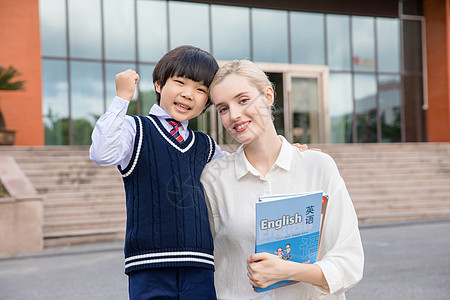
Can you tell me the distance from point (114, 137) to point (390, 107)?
70.8 ft

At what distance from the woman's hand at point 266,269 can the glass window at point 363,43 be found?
2073 centimetres

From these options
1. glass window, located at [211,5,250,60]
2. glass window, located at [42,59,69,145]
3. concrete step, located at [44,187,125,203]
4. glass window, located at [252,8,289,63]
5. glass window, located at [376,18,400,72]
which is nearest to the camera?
concrete step, located at [44,187,125,203]

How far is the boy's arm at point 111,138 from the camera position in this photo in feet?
5.22

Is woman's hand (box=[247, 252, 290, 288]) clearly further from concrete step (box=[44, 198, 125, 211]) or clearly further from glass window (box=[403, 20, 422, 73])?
Answer: glass window (box=[403, 20, 422, 73])

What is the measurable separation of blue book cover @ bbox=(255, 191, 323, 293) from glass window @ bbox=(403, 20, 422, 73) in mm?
22074

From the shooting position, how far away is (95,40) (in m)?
17.4

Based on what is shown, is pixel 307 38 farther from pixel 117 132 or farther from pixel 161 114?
pixel 117 132

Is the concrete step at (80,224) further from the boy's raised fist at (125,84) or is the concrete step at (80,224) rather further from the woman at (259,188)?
the woman at (259,188)

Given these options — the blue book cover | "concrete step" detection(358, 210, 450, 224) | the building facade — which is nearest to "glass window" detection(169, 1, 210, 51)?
the building facade

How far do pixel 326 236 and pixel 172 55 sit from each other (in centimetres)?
99

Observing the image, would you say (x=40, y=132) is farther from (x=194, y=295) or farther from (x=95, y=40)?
(x=194, y=295)

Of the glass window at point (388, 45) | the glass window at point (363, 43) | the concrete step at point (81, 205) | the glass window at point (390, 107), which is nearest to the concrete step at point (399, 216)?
the concrete step at point (81, 205)

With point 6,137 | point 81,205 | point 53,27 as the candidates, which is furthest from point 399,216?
point 53,27

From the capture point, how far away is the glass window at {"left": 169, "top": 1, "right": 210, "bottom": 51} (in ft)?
60.4
